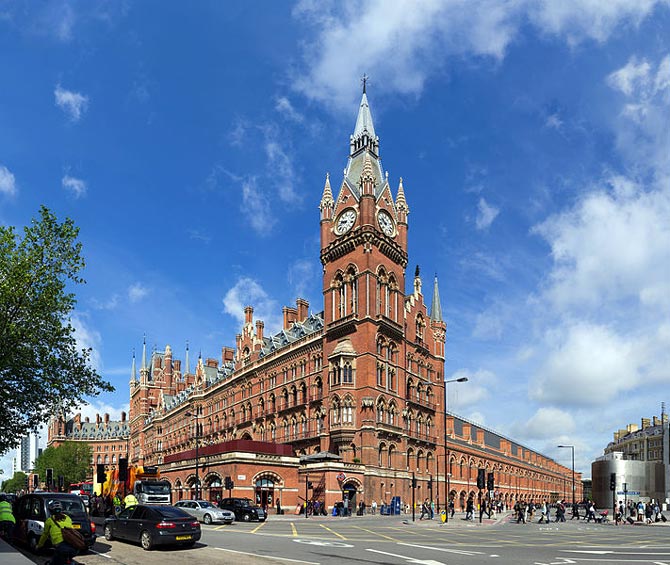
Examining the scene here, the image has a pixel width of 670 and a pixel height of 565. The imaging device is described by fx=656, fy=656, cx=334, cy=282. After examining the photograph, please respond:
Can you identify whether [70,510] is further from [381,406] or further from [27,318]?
[381,406]

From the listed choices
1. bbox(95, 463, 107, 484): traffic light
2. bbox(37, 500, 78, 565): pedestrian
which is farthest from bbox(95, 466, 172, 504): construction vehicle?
bbox(37, 500, 78, 565): pedestrian

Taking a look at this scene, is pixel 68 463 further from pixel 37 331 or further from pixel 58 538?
pixel 58 538

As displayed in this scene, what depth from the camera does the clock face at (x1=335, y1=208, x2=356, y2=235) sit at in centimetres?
6788

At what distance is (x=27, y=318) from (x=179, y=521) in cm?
1452

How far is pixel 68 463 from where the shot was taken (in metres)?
130

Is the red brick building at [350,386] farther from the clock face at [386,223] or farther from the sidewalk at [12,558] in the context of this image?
the sidewalk at [12,558]

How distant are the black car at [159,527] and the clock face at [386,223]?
48.0 meters

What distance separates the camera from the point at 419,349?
73.1 metres

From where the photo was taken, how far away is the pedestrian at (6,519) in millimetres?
24031

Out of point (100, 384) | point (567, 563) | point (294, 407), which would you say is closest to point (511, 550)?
point (567, 563)

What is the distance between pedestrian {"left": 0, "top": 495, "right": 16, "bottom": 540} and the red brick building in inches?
1218

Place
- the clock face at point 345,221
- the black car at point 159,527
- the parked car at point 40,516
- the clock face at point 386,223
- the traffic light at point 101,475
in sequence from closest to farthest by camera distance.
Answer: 1. the parked car at point 40,516
2. the black car at point 159,527
3. the traffic light at point 101,475
4. the clock face at point 345,221
5. the clock face at point 386,223

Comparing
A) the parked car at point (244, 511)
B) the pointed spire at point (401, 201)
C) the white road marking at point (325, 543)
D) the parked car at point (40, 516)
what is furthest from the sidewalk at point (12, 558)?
the pointed spire at point (401, 201)

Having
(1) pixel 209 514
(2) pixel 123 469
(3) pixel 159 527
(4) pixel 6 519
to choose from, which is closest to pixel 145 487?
(2) pixel 123 469
